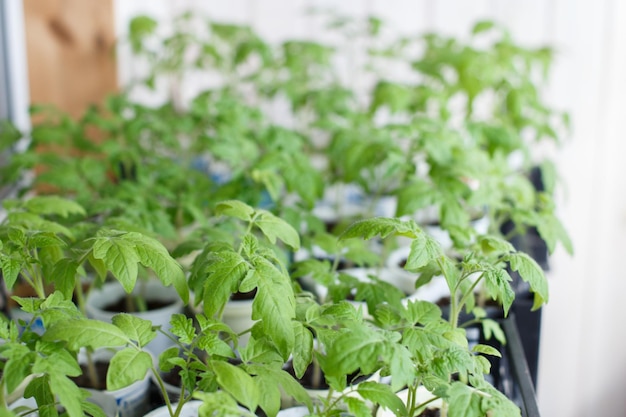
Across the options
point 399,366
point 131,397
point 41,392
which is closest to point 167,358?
point 41,392

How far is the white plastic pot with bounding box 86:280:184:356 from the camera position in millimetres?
1227

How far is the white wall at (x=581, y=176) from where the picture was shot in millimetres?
2227

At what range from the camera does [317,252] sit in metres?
1.52

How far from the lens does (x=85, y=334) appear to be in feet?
2.23

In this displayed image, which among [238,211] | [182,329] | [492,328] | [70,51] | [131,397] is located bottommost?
[131,397]

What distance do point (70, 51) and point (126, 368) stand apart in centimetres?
159

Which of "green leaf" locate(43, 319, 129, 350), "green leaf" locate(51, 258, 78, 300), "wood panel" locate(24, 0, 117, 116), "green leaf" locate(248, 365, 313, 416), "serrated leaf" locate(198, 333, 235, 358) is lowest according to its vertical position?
"green leaf" locate(248, 365, 313, 416)

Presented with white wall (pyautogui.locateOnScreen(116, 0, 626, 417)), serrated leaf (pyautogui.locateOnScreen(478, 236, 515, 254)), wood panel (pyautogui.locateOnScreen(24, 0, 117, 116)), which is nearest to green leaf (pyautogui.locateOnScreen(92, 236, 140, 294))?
serrated leaf (pyautogui.locateOnScreen(478, 236, 515, 254))

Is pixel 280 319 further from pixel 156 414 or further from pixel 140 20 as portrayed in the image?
pixel 140 20

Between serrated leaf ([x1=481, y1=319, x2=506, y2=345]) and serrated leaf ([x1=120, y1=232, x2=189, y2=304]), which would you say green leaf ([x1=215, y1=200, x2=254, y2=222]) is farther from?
serrated leaf ([x1=481, y1=319, x2=506, y2=345])

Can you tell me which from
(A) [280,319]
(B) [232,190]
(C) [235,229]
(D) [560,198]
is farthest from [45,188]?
(D) [560,198]

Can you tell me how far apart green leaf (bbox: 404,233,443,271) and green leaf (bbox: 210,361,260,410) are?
0.72 feet

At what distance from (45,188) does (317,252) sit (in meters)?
0.91

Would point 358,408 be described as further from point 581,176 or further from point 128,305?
point 581,176
